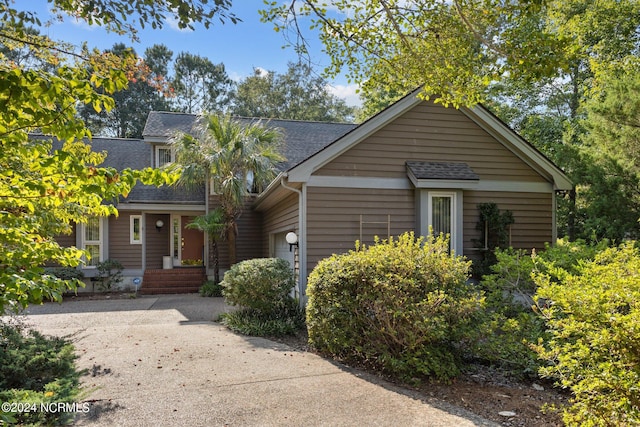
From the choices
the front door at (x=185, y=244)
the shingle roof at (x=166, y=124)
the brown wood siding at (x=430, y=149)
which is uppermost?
the shingle roof at (x=166, y=124)

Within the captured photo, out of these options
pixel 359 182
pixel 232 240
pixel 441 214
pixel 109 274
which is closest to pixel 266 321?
pixel 359 182

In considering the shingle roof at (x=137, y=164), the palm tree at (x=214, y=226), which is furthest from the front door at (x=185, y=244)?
the palm tree at (x=214, y=226)

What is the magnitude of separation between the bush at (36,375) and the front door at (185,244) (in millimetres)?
10118

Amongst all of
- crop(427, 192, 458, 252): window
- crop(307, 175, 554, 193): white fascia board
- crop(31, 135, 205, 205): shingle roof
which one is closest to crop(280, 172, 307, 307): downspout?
crop(307, 175, 554, 193): white fascia board

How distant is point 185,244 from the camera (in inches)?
615

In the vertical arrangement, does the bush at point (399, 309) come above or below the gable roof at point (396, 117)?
below

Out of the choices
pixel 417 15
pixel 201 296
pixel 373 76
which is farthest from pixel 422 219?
pixel 201 296

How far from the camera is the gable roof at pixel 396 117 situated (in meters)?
8.34

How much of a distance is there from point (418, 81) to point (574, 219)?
1346 centimetres

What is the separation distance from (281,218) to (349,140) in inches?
134

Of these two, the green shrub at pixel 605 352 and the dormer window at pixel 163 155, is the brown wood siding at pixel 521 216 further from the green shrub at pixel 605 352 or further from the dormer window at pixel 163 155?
the dormer window at pixel 163 155

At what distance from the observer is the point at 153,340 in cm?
686

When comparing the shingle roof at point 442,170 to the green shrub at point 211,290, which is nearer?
the shingle roof at point 442,170

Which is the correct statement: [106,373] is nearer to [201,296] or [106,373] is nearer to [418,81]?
[418,81]
